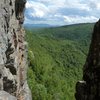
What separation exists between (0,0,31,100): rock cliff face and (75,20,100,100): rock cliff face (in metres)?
6.43

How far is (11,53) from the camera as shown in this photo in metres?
58.6

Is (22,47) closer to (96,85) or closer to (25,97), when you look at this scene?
(25,97)

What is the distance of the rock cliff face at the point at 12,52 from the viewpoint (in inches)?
1919

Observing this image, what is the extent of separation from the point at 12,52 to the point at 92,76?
30648 millimetres

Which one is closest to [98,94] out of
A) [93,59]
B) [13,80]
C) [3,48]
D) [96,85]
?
[96,85]

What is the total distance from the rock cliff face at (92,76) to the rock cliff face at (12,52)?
21.1ft

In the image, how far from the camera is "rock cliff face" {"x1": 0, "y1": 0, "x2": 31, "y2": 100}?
48.7 m

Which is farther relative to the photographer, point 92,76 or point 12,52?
point 12,52

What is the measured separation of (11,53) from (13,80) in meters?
4.59

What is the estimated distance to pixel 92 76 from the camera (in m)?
30.0

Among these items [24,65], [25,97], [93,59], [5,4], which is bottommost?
[25,97]

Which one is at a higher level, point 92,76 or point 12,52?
point 92,76

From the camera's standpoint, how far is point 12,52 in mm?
58875

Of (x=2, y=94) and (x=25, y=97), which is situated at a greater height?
(x=2, y=94)
